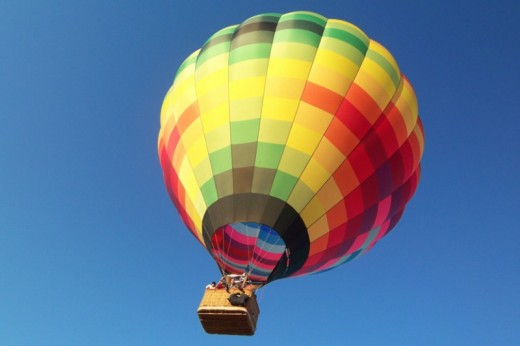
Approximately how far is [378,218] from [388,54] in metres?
2.83

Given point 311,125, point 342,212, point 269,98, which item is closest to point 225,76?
point 269,98

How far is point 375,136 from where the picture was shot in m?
6.86

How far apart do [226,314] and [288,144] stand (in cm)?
240

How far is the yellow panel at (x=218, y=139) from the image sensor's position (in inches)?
257

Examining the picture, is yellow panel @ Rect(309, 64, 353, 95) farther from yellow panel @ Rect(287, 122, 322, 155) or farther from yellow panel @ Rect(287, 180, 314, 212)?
yellow panel @ Rect(287, 180, 314, 212)

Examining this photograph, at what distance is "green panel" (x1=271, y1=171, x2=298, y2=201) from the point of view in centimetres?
606

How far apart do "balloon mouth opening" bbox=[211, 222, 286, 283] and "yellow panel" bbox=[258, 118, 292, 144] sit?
1.20 metres

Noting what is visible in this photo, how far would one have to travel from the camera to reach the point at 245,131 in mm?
6473

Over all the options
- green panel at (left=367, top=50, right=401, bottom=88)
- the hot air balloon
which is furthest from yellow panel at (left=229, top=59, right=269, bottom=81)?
green panel at (left=367, top=50, right=401, bottom=88)

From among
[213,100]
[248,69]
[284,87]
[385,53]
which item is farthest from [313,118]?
[385,53]

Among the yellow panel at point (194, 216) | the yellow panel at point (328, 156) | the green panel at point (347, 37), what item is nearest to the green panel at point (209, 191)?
the yellow panel at point (194, 216)

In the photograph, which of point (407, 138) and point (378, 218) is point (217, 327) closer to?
point (378, 218)

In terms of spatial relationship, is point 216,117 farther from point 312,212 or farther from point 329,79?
point 312,212

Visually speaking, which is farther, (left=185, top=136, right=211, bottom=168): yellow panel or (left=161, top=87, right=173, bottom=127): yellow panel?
(left=161, top=87, right=173, bottom=127): yellow panel
